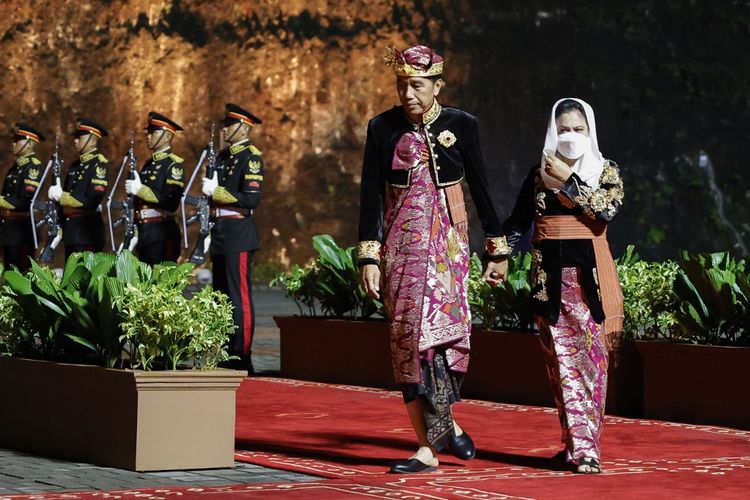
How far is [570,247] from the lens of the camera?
21.3 ft

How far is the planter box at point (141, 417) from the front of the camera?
20.6 ft

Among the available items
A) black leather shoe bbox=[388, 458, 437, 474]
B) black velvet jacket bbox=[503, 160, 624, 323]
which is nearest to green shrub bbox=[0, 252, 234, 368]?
black leather shoe bbox=[388, 458, 437, 474]

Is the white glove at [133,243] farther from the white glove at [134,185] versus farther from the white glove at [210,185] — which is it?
the white glove at [210,185]

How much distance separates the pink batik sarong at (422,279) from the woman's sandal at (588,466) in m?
0.59

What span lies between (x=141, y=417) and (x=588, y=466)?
1.74m

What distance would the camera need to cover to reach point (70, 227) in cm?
1352

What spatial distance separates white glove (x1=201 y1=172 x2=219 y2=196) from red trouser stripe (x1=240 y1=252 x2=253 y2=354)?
0.46m

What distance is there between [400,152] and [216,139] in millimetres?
16876

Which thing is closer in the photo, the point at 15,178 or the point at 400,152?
the point at 400,152

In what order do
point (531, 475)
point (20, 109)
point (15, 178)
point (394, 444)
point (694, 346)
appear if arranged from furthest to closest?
point (20, 109), point (15, 178), point (694, 346), point (394, 444), point (531, 475)

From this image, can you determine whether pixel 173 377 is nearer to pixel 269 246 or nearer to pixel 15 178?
pixel 15 178

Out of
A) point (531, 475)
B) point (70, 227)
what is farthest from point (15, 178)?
Answer: point (531, 475)

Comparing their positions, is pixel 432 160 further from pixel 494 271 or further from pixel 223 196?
pixel 223 196

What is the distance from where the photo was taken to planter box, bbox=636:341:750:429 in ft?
26.3
